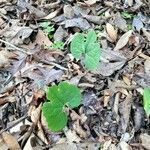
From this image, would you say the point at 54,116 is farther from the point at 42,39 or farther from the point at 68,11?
the point at 68,11

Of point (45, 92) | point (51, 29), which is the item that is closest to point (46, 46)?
point (51, 29)

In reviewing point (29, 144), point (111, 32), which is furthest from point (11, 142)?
point (111, 32)

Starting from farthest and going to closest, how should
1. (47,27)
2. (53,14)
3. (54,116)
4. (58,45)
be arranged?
(53,14) < (47,27) < (58,45) < (54,116)

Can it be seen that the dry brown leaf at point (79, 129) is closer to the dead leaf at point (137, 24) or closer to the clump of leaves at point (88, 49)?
the clump of leaves at point (88, 49)

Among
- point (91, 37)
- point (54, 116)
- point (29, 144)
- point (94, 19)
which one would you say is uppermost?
point (91, 37)

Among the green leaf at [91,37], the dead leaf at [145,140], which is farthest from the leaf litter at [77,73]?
the green leaf at [91,37]

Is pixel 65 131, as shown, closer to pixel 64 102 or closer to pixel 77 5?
pixel 64 102
